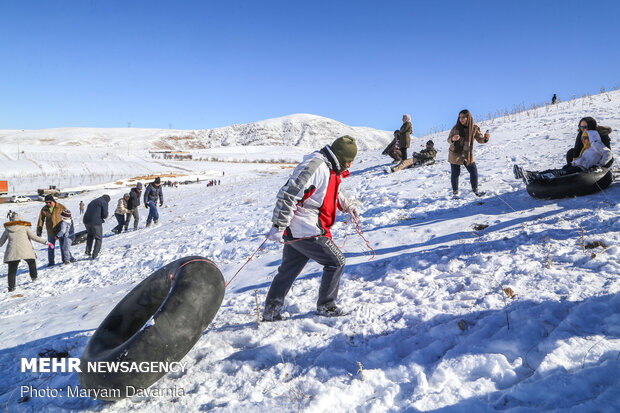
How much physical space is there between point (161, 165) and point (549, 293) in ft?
173

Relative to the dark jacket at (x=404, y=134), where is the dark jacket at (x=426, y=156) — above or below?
below

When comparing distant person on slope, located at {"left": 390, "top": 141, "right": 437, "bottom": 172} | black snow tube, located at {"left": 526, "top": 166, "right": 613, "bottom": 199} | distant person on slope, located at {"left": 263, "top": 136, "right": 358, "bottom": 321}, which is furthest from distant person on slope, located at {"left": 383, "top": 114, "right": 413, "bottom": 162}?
distant person on slope, located at {"left": 263, "top": 136, "right": 358, "bottom": 321}

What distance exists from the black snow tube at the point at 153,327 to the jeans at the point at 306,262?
0.75m

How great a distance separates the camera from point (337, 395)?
2408 mm

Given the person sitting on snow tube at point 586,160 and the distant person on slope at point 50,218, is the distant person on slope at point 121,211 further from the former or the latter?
the person sitting on snow tube at point 586,160

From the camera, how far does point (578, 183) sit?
5.88 m

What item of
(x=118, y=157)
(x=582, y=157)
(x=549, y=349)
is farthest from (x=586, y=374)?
(x=118, y=157)

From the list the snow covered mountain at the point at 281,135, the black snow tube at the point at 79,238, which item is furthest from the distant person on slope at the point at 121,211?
the snow covered mountain at the point at 281,135

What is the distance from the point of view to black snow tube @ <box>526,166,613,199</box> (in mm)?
5852

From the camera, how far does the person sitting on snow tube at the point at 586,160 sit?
19.6 ft

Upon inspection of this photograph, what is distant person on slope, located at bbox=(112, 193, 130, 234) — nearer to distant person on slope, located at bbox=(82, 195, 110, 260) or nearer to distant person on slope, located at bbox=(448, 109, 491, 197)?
distant person on slope, located at bbox=(82, 195, 110, 260)

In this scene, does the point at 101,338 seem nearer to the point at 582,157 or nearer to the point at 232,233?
the point at 232,233

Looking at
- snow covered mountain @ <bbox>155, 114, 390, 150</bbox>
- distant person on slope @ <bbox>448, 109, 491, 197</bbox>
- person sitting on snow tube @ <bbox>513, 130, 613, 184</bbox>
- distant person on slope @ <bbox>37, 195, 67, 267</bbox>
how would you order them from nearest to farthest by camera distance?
person sitting on snow tube @ <bbox>513, 130, 613, 184</bbox>, distant person on slope @ <bbox>448, 109, 491, 197</bbox>, distant person on slope @ <bbox>37, 195, 67, 267</bbox>, snow covered mountain @ <bbox>155, 114, 390, 150</bbox>

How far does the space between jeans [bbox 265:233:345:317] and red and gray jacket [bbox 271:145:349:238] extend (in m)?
0.13
